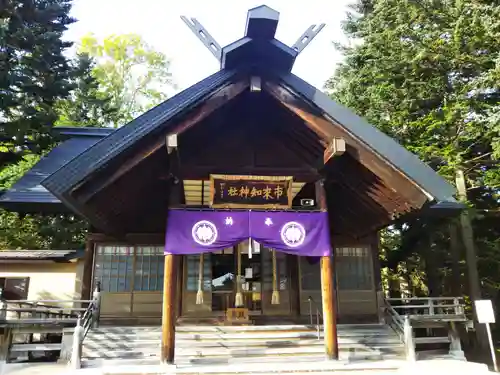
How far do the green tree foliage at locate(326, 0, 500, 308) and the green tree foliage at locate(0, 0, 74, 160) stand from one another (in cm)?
1158

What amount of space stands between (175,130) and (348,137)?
306cm

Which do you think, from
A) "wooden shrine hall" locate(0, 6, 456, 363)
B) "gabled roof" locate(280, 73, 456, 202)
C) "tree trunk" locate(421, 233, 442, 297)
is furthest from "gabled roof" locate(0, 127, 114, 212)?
"tree trunk" locate(421, 233, 442, 297)

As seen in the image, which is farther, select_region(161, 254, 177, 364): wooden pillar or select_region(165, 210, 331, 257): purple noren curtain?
select_region(165, 210, 331, 257): purple noren curtain

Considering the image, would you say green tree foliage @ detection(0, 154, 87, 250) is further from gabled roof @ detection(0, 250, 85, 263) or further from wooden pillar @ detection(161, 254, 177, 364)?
wooden pillar @ detection(161, 254, 177, 364)

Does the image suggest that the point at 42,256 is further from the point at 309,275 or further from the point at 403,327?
the point at 403,327

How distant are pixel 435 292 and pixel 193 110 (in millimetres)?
13409

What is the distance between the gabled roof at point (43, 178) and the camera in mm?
10227

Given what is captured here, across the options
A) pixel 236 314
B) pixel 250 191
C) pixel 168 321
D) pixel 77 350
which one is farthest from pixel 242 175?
pixel 77 350

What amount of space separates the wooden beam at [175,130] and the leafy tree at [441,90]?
7992 millimetres

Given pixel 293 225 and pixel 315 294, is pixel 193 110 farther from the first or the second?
pixel 315 294

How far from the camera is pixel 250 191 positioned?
796 cm

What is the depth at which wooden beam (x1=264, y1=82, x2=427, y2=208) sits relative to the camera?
7.09m

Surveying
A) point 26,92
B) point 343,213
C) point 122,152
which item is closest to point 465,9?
point 343,213

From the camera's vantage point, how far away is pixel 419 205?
7055 mm
